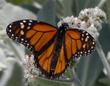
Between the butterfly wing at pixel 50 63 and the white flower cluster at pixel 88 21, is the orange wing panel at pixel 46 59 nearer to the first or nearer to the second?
the butterfly wing at pixel 50 63

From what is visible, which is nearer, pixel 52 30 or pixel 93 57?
pixel 52 30

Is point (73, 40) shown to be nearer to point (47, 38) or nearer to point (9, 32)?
point (47, 38)

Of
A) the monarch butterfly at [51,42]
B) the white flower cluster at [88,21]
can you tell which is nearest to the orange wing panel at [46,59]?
the monarch butterfly at [51,42]

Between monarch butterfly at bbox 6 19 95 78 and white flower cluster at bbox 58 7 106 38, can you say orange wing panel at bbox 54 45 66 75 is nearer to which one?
monarch butterfly at bbox 6 19 95 78

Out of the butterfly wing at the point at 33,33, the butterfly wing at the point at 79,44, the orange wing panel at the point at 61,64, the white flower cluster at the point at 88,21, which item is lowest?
the orange wing panel at the point at 61,64

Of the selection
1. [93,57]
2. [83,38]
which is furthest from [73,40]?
[93,57]

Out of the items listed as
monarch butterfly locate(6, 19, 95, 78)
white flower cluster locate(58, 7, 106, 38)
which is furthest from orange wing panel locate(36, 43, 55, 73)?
white flower cluster locate(58, 7, 106, 38)
